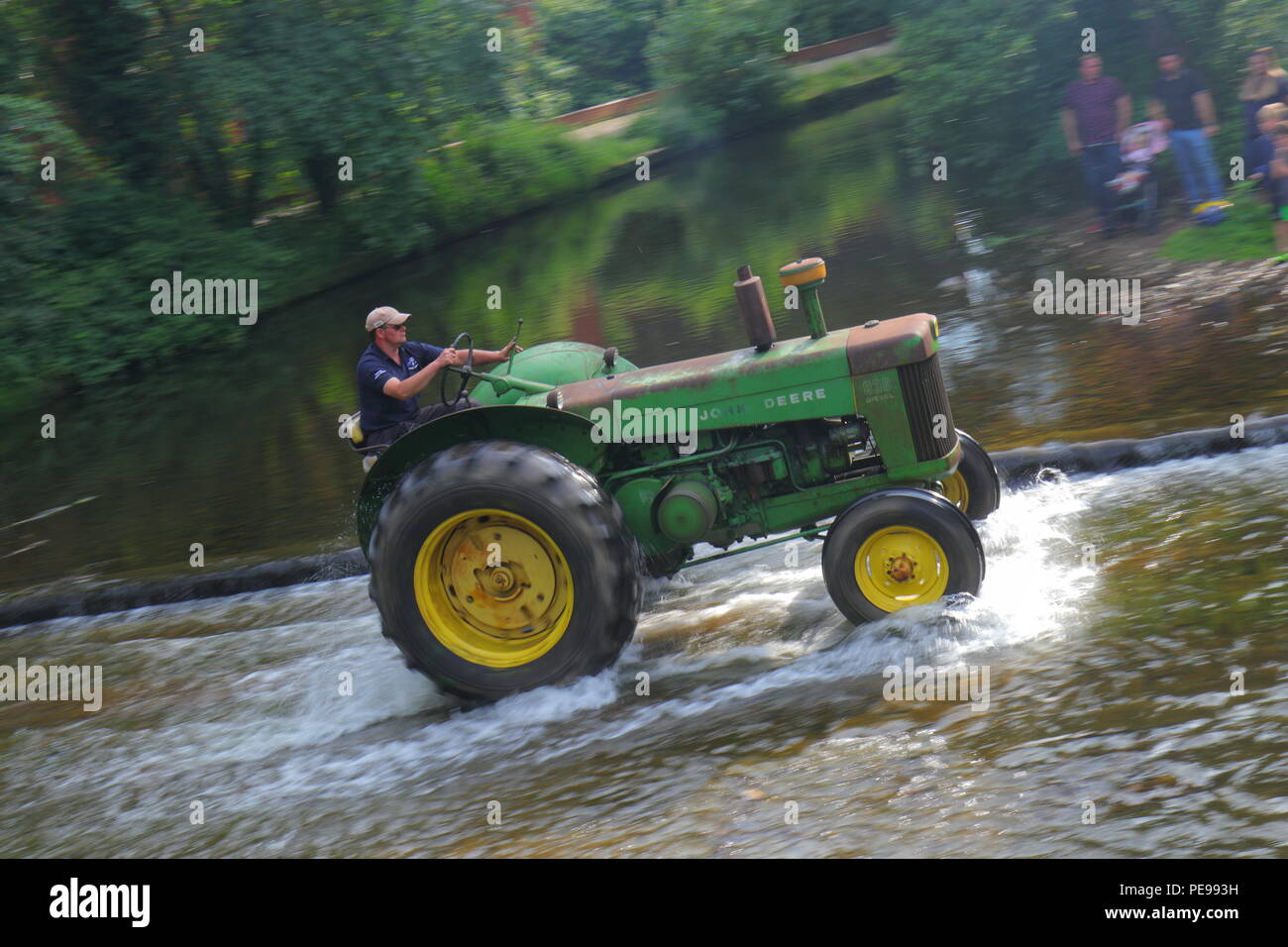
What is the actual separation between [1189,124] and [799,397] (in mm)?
8650

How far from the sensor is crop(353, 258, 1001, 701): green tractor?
5.63m

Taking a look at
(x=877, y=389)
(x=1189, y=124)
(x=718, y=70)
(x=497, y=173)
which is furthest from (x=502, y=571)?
(x=718, y=70)

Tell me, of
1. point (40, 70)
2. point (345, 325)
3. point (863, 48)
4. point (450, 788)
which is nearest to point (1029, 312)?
point (450, 788)

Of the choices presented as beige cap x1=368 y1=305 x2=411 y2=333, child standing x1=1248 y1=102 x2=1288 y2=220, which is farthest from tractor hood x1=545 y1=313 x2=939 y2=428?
child standing x1=1248 y1=102 x2=1288 y2=220

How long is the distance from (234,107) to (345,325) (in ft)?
21.7

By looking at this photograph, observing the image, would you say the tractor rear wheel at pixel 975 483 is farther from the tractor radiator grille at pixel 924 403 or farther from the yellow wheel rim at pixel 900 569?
the yellow wheel rim at pixel 900 569

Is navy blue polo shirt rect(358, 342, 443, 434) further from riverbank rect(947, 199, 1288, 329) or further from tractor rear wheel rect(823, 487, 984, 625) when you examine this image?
riverbank rect(947, 199, 1288, 329)

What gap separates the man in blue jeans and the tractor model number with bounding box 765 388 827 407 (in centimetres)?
811

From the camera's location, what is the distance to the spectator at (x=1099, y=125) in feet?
42.1

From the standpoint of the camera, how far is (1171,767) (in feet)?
13.5

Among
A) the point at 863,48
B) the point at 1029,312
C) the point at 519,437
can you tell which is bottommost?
the point at 519,437

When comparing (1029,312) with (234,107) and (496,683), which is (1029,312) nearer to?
(496,683)
